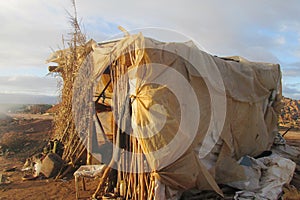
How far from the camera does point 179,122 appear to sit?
4.64 meters

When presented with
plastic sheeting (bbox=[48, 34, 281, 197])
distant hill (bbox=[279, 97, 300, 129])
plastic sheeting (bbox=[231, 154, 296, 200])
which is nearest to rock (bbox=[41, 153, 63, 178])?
plastic sheeting (bbox=[48, 34, 281, 197])

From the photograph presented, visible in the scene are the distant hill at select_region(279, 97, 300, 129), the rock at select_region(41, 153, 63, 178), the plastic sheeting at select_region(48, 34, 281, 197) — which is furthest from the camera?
the distant hill at select_region(279, 97, 300, 129)

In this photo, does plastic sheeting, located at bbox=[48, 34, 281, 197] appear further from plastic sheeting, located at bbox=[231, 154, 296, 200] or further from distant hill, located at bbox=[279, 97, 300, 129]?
distant hill, located at bbox=[279, 97, 300, 129]

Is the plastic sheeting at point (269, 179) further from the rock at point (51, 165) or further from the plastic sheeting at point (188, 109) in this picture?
the rock at point (51, 165)

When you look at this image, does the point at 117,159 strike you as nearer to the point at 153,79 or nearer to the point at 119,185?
the point at 119,185

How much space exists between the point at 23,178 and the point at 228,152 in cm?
488

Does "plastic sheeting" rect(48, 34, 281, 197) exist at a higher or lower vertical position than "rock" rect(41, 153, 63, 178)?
higher

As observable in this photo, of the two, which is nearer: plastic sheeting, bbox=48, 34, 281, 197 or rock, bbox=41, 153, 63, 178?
plastic sheeting, bbox=48, 34, 281, 197

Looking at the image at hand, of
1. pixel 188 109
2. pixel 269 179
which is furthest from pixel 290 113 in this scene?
pixel 188 109

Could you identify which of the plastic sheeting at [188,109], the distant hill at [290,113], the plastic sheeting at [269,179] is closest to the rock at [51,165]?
the plastic sheeting at [188,109]

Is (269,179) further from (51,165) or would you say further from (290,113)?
(290,113)

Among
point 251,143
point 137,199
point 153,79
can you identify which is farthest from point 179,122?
point 251,143

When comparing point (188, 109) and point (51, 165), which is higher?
point (188, 109)

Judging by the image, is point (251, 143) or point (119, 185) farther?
point (251, 143)
